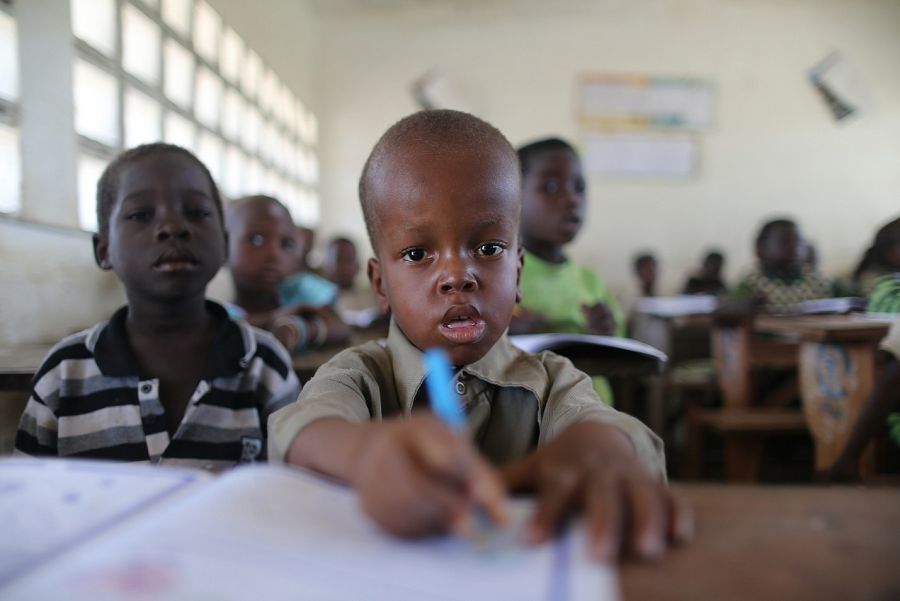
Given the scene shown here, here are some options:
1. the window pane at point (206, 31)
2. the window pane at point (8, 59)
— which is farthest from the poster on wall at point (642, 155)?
the window pane at point (8, 59)

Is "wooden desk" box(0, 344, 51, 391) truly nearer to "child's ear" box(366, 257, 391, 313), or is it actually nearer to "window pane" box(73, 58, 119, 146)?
"child's ear" box(366, 257, 391, 313)

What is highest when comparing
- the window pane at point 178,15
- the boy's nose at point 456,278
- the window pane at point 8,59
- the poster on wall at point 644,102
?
the poster on wall at point 644,102

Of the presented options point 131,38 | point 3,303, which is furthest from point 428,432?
point 131,38

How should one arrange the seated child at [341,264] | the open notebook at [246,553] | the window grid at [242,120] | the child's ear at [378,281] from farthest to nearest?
1. the seated child at [341,264]
2. the window grid at [242,120]
3. the child's ear at [378,281]
4. the open notebook at [246,553]

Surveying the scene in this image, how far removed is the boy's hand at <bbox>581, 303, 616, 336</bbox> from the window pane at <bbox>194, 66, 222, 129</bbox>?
185 cm

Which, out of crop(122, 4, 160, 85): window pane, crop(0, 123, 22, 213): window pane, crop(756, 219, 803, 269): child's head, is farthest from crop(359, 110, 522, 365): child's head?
crop(756, 219, 803, 269): child's head

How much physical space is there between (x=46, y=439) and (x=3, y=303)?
601 mm

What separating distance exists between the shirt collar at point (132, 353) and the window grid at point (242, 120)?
0.71m

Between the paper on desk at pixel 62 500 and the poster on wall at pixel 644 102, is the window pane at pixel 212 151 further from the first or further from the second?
the poster on wall at pixel 644 102

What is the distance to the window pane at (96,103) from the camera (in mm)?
1661

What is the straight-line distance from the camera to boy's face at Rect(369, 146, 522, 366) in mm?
739

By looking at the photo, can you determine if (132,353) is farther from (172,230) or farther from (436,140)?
(436,140)

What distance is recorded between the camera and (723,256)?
5227 mm

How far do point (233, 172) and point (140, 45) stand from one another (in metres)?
0.95
